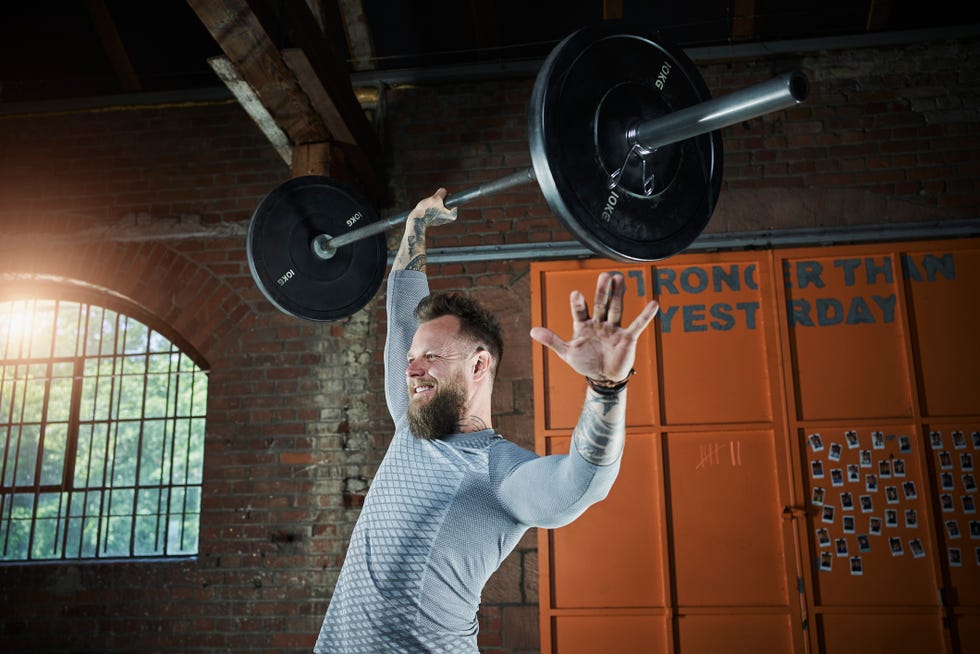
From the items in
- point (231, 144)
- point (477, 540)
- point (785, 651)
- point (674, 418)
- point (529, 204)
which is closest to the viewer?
point (477, 540)

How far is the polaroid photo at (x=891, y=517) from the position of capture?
138 inches

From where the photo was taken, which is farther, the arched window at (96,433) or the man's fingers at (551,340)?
the arched window at (96,433)

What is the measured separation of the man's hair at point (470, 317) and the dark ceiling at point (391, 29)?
2.24 m

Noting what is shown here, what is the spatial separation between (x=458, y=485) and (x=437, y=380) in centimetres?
35

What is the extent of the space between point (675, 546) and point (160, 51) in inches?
162

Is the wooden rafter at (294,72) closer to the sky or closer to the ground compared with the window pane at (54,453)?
closer to the sky

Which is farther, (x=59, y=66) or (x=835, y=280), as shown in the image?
(x=59, y=66)

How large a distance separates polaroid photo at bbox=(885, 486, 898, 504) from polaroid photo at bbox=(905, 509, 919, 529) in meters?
0.07

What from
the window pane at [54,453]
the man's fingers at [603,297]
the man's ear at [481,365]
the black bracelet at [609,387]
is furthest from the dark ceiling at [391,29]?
the black bracelet at [609,387]

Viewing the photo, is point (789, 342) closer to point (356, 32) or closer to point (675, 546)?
point (675, 546)

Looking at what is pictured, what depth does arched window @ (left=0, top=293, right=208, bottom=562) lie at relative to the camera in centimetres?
427

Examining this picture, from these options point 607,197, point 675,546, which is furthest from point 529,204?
point 607,197

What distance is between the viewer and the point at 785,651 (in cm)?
343

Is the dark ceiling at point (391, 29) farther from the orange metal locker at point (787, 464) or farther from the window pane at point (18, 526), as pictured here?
the window pane at point (18, 526)
